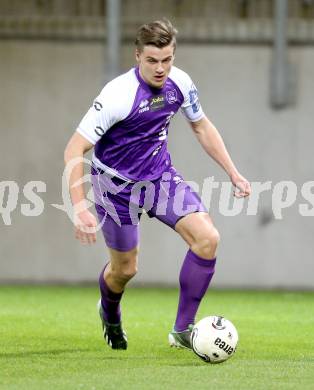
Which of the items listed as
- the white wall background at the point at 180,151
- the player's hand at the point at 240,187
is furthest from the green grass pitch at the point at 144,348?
the white wall background at the point at 180,151

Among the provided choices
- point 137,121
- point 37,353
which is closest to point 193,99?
point 137,121

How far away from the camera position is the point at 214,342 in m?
6.48

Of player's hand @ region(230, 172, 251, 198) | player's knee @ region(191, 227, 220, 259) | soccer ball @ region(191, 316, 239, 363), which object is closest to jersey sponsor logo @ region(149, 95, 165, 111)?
player's hand @ region(230, 172, 251, 198)

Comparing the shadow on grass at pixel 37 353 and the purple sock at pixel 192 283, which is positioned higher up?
the purple sock at pixel 192 283

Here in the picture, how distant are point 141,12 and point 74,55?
3.39 ft

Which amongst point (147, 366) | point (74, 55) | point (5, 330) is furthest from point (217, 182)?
point (147, 366)

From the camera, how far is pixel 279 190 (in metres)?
14.3

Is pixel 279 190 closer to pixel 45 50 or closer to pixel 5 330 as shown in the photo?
pixel 45 50

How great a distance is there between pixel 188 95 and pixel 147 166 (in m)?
0.52

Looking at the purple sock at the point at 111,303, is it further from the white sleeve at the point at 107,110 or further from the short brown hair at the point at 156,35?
the short brown hair at the point at 156,35

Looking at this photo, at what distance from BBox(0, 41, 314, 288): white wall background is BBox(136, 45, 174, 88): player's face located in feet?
24.3

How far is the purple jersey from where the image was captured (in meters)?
6.91

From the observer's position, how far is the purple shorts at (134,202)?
7055mm

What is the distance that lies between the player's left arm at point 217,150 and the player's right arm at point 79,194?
943mm
